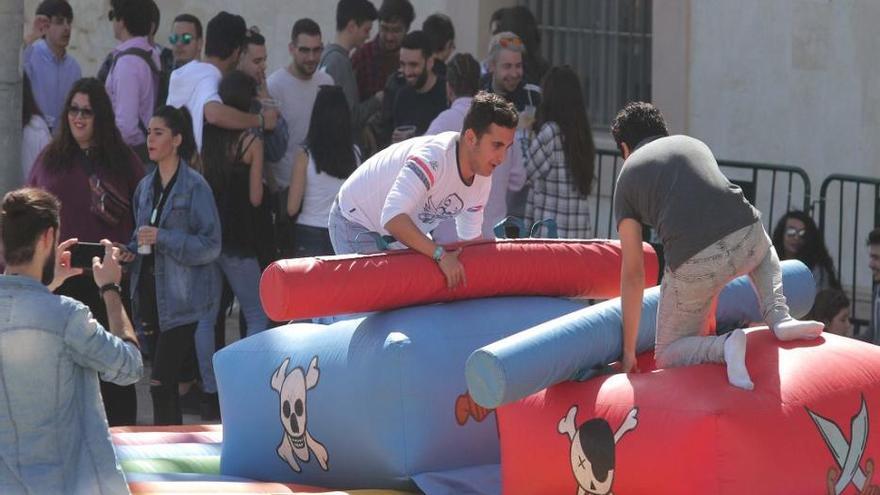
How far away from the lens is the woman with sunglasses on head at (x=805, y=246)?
393 inches

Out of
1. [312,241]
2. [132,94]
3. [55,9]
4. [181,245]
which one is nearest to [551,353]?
[181,245]

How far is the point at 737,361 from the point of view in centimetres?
640

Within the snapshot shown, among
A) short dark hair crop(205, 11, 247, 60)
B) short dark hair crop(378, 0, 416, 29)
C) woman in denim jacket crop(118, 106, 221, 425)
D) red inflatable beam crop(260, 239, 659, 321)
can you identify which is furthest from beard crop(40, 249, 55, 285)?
short dark hair crop(378, 0, 416, 29)

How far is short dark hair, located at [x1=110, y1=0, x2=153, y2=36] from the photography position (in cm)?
1083

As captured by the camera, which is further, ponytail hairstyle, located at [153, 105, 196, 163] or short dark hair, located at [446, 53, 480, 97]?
short dark hair, located at [446, 53, 480, 97]

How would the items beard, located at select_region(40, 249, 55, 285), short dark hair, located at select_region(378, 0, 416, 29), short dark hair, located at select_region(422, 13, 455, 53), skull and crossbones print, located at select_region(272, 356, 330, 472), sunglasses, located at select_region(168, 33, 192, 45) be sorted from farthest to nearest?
short dark hair, located at select_region(378, 0, 416, 29)
short dark hair, located at select_region(422, 13, 455, 53)
sunglasses, located at select_region(168, 33, 192, 45)
skull and crossbones print, located at select_region(272, 356, 330, 472)
beard, located at select_region(40, 249, 55, 285)

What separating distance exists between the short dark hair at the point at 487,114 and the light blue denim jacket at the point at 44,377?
1.95 metres

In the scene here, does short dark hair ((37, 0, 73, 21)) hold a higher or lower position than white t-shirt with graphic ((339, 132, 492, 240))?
higher

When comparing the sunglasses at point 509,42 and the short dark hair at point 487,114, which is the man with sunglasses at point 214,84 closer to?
the sunglasses at point 509,42

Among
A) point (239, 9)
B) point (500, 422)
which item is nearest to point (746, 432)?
point (500, 422)

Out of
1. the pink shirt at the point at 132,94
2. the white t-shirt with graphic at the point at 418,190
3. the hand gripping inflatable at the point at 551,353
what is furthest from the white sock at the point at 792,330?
the pink shirt at the point at 132,94

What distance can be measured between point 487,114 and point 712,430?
71.7 inches

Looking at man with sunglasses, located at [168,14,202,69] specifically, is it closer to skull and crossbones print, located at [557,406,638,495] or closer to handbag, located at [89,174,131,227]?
handbag, located at [89,174,131,227]

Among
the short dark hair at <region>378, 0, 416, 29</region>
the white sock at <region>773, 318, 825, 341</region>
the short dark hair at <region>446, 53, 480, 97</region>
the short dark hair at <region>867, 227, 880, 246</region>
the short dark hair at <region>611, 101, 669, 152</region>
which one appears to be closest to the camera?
the white sock at <region>773, 318, 825, 341</region>
